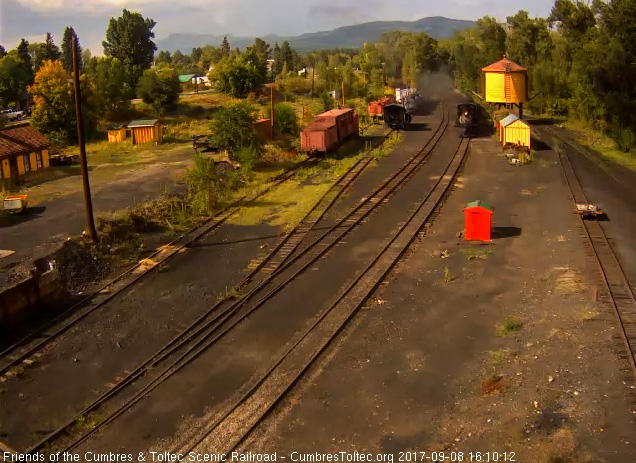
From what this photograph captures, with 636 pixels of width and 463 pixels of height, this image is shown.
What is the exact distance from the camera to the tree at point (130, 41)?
68.5 m

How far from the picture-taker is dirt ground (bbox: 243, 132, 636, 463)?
9797mm

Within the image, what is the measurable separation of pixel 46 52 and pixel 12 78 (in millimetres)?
25315

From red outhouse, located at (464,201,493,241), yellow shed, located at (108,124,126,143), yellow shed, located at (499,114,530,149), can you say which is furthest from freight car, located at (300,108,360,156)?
yellow shed, located at (108,124,126,143)

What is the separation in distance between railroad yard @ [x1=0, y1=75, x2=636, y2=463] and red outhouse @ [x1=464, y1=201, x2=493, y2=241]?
46 cm

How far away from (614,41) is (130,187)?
91.4 ft

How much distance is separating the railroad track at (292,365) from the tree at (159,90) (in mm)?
41011

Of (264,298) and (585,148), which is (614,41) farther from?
(264,298)

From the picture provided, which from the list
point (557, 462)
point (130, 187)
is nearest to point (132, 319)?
point (557, 462)

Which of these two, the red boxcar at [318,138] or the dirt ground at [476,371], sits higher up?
the red boxcar at [318,138]

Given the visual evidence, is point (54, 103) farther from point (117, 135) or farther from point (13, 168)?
point (13, 168)


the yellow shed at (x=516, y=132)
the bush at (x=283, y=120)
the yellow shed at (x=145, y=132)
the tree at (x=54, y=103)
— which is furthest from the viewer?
the yellow shed at (x=145, y=132)

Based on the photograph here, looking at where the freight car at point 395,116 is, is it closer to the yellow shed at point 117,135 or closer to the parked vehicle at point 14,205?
the yellow shed at point 117,135

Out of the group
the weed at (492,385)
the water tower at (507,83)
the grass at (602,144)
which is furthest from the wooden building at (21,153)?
the grass at (602,144)

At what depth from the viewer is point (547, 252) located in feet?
60.1
